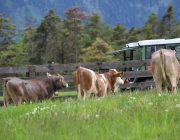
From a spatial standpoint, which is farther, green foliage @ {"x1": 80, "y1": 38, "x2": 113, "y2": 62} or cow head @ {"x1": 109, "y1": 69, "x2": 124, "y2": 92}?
green foliage @ {"x1": 80, "y1": 38, "x2": 113, "y2": 62}

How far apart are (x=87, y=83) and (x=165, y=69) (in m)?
2.73

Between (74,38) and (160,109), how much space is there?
5866 centimetres

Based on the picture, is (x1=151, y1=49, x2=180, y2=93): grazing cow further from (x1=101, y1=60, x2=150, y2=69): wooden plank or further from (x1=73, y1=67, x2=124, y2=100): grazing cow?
(x1=101, y1=60, x2=150, y2=69): wooden plank

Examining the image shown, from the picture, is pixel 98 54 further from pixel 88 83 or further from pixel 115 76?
pixel 88 83

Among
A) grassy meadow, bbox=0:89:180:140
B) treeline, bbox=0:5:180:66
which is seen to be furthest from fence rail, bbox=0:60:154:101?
treeline, bbox=0:5:180:66

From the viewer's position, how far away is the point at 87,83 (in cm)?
975

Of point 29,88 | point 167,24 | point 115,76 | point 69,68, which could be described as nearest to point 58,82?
point 69,68

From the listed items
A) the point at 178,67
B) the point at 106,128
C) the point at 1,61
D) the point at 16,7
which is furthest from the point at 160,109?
the point at 16,7

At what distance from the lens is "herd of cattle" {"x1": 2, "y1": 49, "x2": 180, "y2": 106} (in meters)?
7.82

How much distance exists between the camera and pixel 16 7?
197750 millimetres

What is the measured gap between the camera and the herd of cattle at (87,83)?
782 cm

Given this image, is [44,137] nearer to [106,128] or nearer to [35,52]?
[106,128]

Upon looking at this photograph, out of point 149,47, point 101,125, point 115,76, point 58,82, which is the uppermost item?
point 149,47

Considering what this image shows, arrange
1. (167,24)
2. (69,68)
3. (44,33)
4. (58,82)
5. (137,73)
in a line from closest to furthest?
1. (58,82)
2. (69,68)
3. (137,73)
4. (44,33)
5. (167,24)
